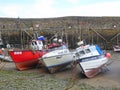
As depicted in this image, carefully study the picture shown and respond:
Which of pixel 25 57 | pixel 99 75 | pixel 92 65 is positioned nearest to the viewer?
pixel 92 65

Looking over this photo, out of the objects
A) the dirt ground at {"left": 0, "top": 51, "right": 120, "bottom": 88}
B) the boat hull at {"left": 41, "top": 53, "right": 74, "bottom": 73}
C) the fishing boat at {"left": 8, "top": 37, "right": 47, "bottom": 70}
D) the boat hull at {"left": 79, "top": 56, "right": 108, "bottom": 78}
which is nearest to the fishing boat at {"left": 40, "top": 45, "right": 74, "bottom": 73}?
the boat hull at {"left": 41, "top": 53, "right": 74, "bottom": 73}

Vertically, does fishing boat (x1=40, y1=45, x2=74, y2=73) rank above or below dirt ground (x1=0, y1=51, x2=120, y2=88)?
above

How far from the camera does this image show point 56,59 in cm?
2691

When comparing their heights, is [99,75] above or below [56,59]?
below

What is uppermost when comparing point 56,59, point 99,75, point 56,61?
point 56,59

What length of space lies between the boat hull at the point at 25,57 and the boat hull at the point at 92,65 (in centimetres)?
499

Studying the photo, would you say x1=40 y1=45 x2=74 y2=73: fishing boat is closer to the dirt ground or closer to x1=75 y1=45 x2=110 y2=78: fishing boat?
the dirt ground

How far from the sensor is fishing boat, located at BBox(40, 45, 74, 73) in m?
26.8

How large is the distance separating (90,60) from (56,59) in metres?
3.00

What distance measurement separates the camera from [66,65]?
2800 centimetres

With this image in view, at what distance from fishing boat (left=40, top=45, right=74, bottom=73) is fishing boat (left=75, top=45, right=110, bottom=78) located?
67.8 inches

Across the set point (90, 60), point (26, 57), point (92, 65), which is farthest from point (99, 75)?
point (26, 57)

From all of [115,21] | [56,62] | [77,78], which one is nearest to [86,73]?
[77,78]

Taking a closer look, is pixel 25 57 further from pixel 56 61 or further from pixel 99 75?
pixel 99 75
